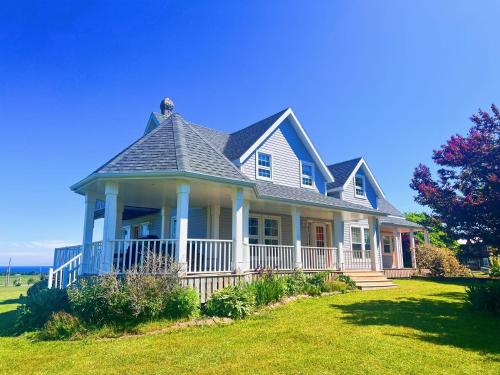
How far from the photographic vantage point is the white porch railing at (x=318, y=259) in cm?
1492

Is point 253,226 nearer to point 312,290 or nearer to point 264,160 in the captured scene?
point 264,160

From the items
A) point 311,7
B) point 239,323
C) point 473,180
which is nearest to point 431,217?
point 473,180

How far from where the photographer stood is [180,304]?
27.3 feet

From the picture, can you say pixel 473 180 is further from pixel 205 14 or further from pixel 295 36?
pixel 205 14

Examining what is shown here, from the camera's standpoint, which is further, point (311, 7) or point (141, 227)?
point (141, 227)

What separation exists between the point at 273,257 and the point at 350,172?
1032cm

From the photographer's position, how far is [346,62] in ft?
47.8

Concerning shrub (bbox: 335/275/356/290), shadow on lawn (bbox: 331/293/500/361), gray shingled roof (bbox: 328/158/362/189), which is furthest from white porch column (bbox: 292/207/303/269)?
gray shingled roof (bbox: 328/158/362/189)

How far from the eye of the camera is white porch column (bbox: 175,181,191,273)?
30.0 ft

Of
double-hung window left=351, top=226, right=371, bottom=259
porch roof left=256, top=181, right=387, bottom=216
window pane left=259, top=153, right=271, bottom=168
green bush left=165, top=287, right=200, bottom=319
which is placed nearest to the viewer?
green bush left=165, top=287, right=200, bottom=319

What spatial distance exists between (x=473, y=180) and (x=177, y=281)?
398 inches

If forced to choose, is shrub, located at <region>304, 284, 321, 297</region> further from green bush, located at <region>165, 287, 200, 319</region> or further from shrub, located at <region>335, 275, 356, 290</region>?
green bush, located at <region>165, 287, 200, 319</region>

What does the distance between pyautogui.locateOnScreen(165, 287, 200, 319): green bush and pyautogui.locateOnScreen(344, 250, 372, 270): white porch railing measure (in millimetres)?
12332

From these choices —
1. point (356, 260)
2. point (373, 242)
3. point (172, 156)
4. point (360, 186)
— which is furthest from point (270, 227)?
point (360, 186)
